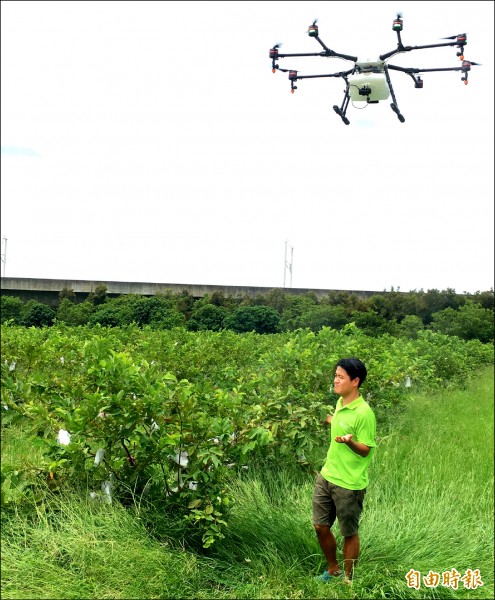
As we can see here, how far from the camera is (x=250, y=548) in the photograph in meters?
2.85

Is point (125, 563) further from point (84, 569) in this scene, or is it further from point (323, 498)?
point (323, 498)

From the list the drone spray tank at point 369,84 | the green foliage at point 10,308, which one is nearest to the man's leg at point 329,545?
the green foliage at point 10,308

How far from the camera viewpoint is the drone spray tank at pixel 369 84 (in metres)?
5.32

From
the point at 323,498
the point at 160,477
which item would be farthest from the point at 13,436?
the point at 323,498

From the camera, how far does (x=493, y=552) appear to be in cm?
278

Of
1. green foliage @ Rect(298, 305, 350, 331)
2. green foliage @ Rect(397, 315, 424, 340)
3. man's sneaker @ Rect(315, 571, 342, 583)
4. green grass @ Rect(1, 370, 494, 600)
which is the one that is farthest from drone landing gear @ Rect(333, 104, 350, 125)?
green foliage @ Rect(397, 315, 424, 340)

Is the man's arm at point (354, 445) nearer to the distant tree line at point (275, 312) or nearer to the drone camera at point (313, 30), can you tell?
the distant tree line at point (275, 312)

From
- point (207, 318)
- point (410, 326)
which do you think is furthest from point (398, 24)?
point (410, 326)

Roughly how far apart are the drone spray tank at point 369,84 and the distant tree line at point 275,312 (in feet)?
6.23

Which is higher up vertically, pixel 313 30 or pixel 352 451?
pixel 313 30

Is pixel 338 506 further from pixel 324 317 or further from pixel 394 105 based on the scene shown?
pixel 324 317

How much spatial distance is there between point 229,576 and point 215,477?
0.43 m

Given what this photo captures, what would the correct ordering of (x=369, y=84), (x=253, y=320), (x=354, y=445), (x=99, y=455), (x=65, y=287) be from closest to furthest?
(x=354, y=445), (x=99, y=455), (x=65, y=287), (x=369, y=84), (x=253, y=320)

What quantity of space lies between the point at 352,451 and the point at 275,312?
3.18 m
